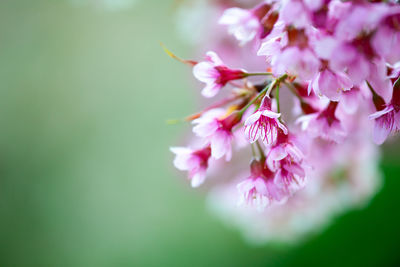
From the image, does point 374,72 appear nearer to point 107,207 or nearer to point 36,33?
point 107,207

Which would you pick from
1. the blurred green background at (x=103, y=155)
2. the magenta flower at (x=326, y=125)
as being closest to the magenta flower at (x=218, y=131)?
the magenta flower at (x=326, y=125)

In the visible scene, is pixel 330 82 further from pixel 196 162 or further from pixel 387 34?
pixel 196 162

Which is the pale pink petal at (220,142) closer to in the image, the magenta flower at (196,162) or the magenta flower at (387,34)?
the magenta flower at (196,162)

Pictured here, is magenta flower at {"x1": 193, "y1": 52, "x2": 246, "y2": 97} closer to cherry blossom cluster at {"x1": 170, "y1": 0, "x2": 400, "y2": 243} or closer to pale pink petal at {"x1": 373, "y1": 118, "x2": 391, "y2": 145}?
cherry blossom cluster at {"x1": 170, "y1": 0, "x2": 400, "y2": 243}

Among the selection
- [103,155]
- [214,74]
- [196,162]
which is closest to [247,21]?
[214,74]

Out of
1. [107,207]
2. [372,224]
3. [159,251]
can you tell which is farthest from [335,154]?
[107,207]
